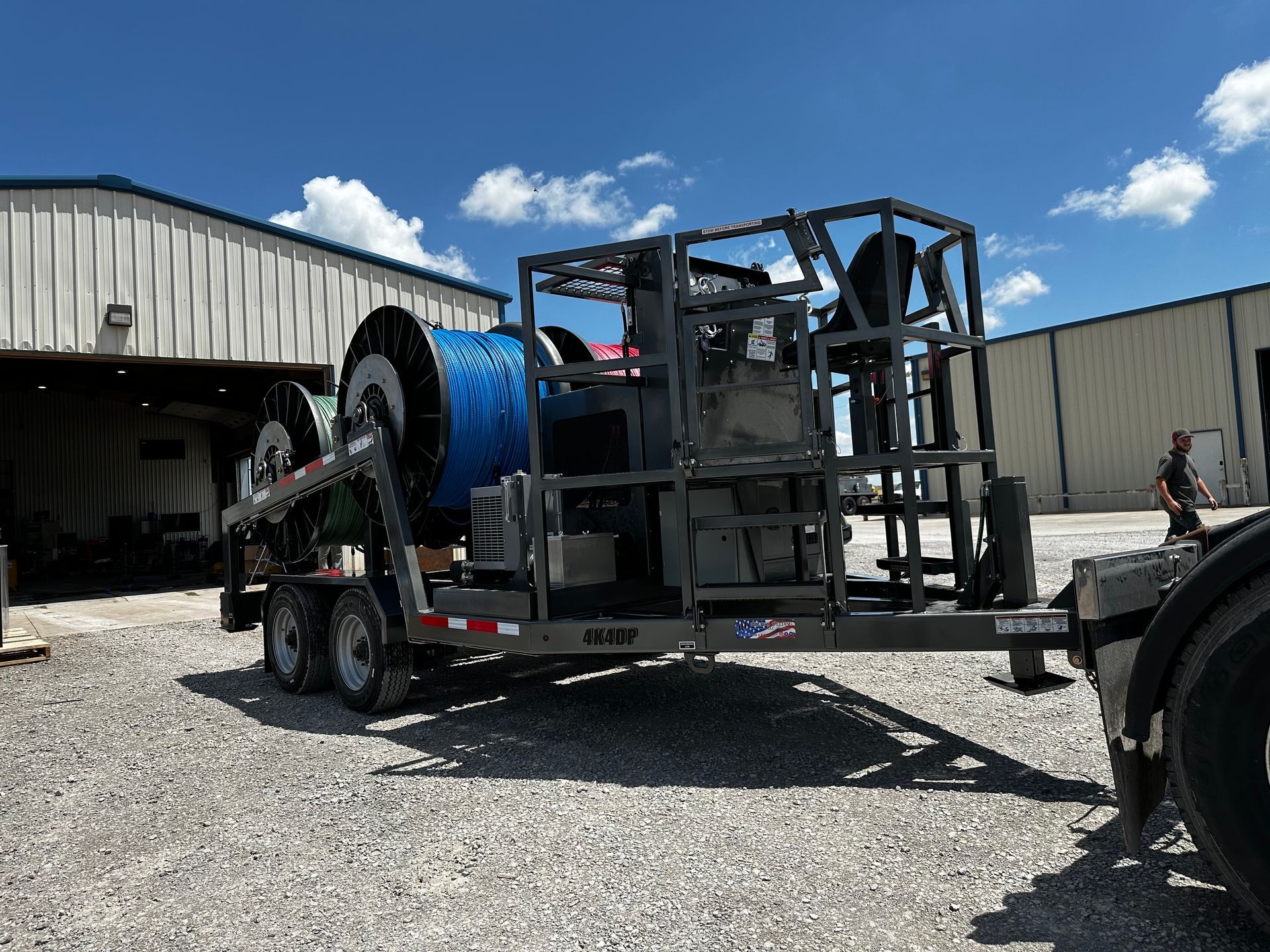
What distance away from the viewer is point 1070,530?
19.7 meters

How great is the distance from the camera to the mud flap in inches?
109

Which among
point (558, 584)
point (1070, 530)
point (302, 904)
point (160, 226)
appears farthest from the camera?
point (1070, 530)

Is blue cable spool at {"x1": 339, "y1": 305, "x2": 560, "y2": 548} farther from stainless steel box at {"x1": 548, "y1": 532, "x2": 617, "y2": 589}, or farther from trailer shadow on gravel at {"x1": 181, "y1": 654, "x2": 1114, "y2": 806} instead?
trailer shadow on gravel at {"x1": 181, "y1": 654, "x2": 1114, "y2": 806}

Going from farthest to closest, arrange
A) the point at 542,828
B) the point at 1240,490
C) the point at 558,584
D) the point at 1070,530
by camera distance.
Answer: the point at 1240,490 → the point at 1070,530 → the point at 558,584 → the point at 542,828

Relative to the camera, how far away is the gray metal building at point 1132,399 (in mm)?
25438

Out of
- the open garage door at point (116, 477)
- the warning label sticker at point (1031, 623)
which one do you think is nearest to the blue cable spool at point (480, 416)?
the warning label sticker at point (1031, 623)

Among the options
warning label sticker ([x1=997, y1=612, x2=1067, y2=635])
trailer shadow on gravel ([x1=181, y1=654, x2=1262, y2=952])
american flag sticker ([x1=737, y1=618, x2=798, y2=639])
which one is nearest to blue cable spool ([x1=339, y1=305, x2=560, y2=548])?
trailer shadow on gravel ([x1=181, y1=654, x2=1262, y2=952])

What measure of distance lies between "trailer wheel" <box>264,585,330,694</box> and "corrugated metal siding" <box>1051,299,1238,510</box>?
26399 millimetres

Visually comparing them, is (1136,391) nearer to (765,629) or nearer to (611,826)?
(765,629)

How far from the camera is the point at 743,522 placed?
4582 mm

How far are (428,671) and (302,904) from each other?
457 centimetres

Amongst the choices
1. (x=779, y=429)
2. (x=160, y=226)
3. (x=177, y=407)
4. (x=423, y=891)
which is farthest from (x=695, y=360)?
(x=177, y=407)

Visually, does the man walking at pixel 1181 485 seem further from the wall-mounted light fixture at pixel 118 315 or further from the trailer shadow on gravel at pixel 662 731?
the wall-mounted light fixture at pixel 118 315

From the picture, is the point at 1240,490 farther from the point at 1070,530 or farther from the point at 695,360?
the point at 695,360
